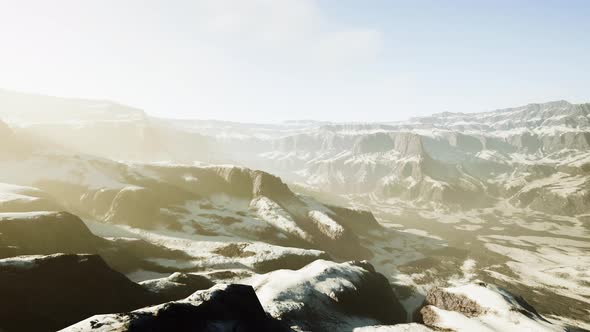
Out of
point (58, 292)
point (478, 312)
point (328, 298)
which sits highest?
point (58, 292)

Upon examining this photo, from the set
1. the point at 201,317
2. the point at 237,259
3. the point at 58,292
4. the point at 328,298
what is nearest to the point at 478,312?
the point at 328,298

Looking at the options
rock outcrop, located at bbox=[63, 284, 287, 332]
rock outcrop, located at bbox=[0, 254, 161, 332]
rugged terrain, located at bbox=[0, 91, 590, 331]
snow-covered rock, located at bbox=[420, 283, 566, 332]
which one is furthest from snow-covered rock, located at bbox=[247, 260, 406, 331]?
rock outcrop, located at bbox=[0, 254, 161, 332]

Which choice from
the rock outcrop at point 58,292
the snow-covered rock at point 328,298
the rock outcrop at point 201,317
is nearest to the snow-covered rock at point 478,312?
the snow-covered rock at point 328,298

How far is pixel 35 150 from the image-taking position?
359 feet

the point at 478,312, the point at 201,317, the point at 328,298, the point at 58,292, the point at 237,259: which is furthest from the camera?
the point at 237,259

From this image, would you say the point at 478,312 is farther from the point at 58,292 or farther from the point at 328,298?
the point at 58,292

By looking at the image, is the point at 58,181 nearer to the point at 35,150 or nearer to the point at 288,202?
the point at 35,150

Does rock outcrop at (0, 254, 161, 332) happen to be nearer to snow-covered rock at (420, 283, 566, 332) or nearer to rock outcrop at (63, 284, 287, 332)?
rock outcrop at (63, 284, 287, 332)

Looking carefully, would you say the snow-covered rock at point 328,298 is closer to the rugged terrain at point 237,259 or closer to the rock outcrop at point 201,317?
the rugged terrain at point 237,259

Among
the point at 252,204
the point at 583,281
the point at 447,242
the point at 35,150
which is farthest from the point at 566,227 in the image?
the point at 35,150

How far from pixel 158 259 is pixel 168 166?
6716 cm

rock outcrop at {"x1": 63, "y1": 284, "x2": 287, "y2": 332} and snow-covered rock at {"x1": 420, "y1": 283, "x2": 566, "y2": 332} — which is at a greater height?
rock outcrop at {"x1": 63, "y1": 284, "x2": 287, "y2": 332}

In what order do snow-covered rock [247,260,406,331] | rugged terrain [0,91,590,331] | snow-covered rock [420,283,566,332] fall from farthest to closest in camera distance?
snow-covered rock [420,283,566,332] → snow-covered rock [247,260,406,331] → rugged terrain [0,91,590,331]

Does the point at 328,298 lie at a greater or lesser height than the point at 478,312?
greater
